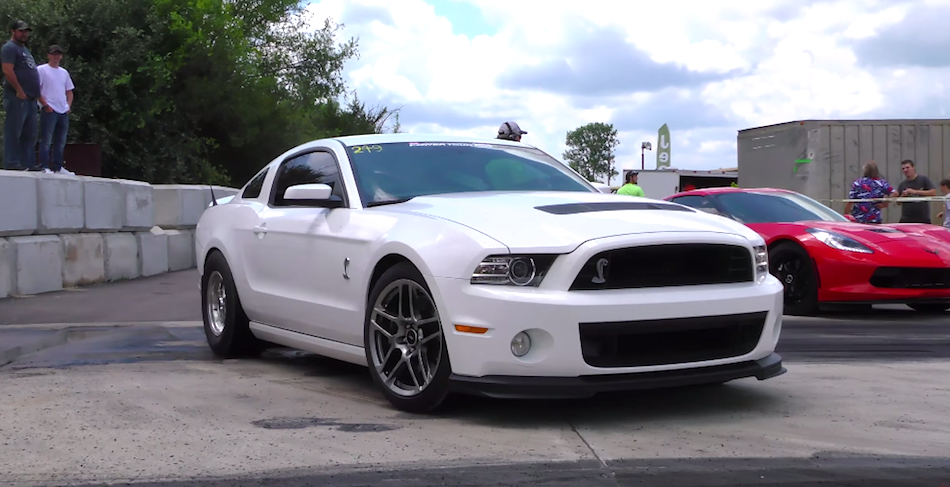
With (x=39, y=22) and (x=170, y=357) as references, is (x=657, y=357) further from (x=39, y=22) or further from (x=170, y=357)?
(x=39, y=22)

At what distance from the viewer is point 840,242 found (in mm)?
9328

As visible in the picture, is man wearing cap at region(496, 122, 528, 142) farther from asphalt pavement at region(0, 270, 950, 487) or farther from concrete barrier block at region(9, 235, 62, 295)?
concrete barrier block at region(9, 235, 62, 295)

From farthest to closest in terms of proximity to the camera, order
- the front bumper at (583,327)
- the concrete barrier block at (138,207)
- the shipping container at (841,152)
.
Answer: the shipping container at (841,152) < the concrete barrier block at (138,207) < the front bumper at (583,327)

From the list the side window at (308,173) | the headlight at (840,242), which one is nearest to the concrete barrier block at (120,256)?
the side window at (308,173)

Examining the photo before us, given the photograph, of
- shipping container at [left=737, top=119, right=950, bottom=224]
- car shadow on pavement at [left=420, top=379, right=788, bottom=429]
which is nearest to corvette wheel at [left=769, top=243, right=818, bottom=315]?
car shadow on pavement at [left=420, top=379, right=788, bottom=429]

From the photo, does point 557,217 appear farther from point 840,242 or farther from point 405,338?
point 840,242

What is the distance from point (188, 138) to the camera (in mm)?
27297

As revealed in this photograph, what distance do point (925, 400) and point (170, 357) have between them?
448 cm

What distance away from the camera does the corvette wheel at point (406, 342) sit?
4691 mm

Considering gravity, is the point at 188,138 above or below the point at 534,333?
above

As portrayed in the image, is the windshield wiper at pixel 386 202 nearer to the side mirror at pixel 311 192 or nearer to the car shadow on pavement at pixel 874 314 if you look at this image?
the side mirror at pixel 311 192

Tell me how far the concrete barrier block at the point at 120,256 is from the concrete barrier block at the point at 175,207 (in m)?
2.06

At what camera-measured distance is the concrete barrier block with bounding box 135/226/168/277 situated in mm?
13422

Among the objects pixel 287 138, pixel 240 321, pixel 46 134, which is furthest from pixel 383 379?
pixel 287 138
